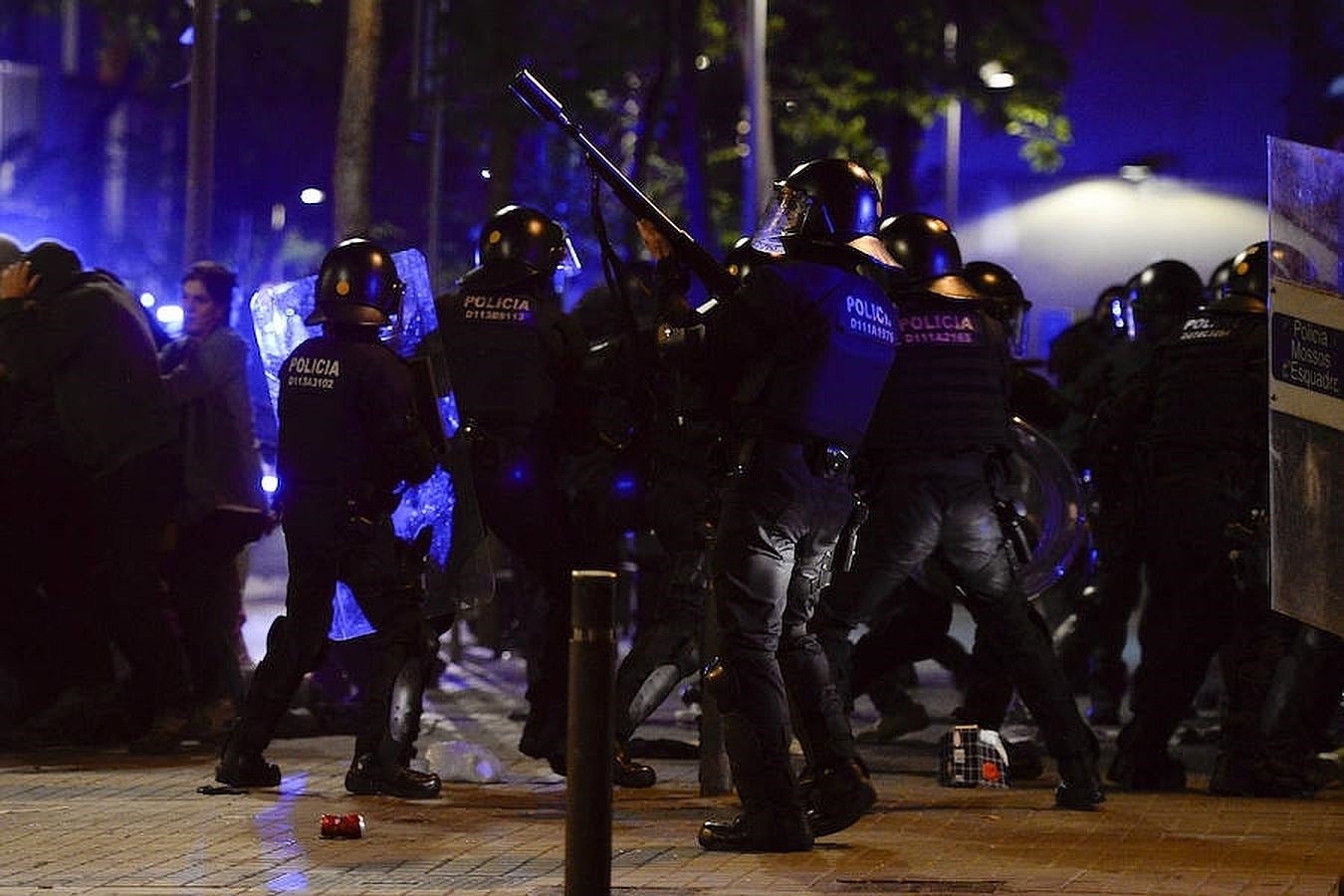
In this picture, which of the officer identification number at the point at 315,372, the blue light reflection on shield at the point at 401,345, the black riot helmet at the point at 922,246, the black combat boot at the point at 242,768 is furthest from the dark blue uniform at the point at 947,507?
the black combat boot at the point at 242,768

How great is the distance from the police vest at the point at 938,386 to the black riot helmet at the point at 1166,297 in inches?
95.3

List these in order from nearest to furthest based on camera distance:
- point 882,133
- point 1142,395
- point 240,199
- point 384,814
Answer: point 384,814
point 1142,395
point 882,133
point 240,199

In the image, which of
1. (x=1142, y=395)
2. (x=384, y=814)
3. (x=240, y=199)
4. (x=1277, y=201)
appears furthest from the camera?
(x=240, y=199)

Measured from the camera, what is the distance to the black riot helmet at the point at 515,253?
372 inches

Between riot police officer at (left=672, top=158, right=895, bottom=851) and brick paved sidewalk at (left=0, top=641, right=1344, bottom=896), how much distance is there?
1.15ft

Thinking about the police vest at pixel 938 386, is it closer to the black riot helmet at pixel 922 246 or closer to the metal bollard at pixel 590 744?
the black riot helmet at pixel 922 246

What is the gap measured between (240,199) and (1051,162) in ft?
42.5

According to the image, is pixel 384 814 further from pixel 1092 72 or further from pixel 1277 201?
pixel 1092 72

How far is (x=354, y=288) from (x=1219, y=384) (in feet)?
11.3

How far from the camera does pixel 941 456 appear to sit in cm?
861

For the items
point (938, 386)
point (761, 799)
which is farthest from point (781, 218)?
point (761, 799)

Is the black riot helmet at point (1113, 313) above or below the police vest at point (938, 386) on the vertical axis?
above

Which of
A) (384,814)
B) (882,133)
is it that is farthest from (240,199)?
(384,814)

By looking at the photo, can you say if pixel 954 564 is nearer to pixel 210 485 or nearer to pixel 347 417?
pixel 347 417
